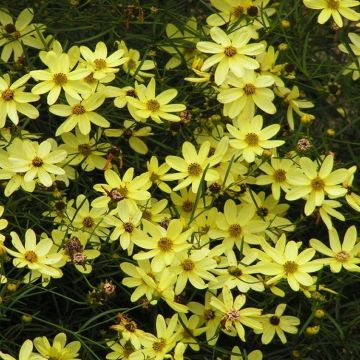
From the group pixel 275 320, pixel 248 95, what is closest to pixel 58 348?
pixel 275 320

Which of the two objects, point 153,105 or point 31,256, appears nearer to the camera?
point 31,256

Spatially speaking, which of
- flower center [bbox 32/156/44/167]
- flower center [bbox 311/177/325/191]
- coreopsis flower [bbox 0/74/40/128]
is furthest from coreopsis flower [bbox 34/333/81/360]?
flower center [bbox 311/177/325/191]

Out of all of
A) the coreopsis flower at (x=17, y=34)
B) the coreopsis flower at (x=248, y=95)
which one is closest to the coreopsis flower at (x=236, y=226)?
the coreopsis flower at (x=248, y=95)

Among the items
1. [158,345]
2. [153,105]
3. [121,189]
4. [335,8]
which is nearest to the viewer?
[158,345]

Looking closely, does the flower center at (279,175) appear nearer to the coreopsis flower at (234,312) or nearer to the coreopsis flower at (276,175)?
the coreopsis flower at (276,175)

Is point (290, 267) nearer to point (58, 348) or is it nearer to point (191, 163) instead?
point (191, 163)
